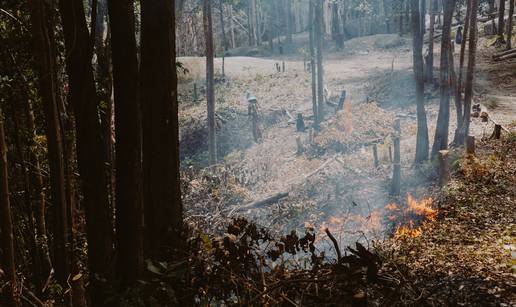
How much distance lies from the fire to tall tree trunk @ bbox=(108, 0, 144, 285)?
23.7 feet

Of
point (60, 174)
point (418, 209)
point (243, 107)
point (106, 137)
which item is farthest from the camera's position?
point (243, 107)

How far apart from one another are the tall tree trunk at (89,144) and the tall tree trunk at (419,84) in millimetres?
14058

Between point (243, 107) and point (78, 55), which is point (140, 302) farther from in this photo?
point (243, 107)

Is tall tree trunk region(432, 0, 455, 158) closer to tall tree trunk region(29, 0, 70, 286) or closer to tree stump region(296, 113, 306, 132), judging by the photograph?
tree stump region(296, 113, 306, 132)

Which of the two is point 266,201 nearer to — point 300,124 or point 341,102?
point 300,124

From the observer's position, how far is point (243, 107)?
97.1ft

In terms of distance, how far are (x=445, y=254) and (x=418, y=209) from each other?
5.38 m

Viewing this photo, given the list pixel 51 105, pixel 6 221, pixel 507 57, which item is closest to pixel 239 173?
pixel 507 57

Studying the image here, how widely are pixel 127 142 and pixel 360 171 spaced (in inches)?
660

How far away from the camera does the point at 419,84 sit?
1673 cm

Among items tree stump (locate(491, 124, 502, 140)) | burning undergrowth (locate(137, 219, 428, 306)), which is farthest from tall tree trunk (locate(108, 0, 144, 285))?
tree stump (locate(491, 124, 502, 140))

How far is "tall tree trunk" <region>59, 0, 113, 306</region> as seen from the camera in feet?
13.5

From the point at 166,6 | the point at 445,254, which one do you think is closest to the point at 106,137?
the point at 166,6

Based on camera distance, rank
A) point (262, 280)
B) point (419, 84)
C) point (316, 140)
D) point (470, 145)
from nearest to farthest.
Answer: point (262, 280) < point (470, 145) < point (419, 84) < point (316, 140)
